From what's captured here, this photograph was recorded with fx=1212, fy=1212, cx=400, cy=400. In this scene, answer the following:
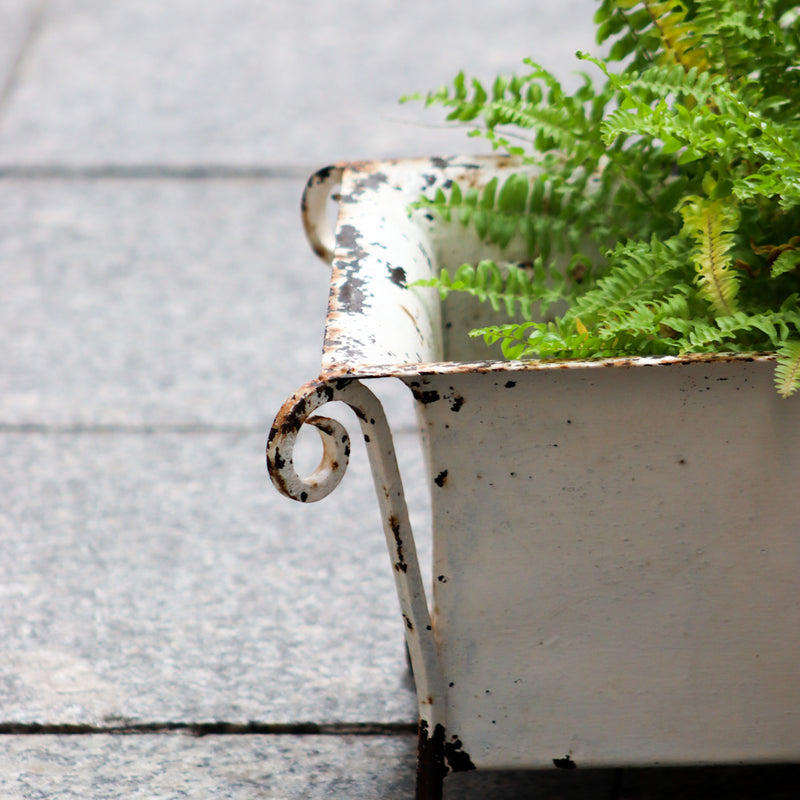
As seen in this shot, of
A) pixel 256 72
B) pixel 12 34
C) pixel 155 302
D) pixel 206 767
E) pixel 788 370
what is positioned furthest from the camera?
pixel 12 34

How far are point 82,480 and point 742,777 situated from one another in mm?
1475

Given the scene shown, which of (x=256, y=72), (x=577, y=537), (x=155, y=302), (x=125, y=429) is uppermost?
(x=256, y=72)

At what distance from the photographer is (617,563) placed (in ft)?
4.67

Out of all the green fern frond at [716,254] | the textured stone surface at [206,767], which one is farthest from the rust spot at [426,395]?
the textured stone surface at [206,767]

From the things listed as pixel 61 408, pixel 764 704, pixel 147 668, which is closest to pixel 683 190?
pixel 764 704

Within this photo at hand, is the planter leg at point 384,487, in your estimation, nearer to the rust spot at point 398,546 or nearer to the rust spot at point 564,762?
the rust spot at point 398,546

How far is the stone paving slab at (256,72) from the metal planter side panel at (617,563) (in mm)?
2541

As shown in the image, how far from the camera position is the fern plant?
1375mm

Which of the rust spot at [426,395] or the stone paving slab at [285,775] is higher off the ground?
the rust spot at [426,395]

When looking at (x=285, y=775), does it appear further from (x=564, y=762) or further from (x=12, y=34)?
(x=12, y=34)

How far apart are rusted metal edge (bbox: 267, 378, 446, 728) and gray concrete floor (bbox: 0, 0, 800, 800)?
396mm

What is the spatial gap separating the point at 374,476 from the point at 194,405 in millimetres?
1469

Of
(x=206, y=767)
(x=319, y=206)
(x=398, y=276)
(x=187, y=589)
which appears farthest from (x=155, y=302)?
(x=398, y=276)

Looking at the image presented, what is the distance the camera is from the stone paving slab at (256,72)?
3.98 metres
